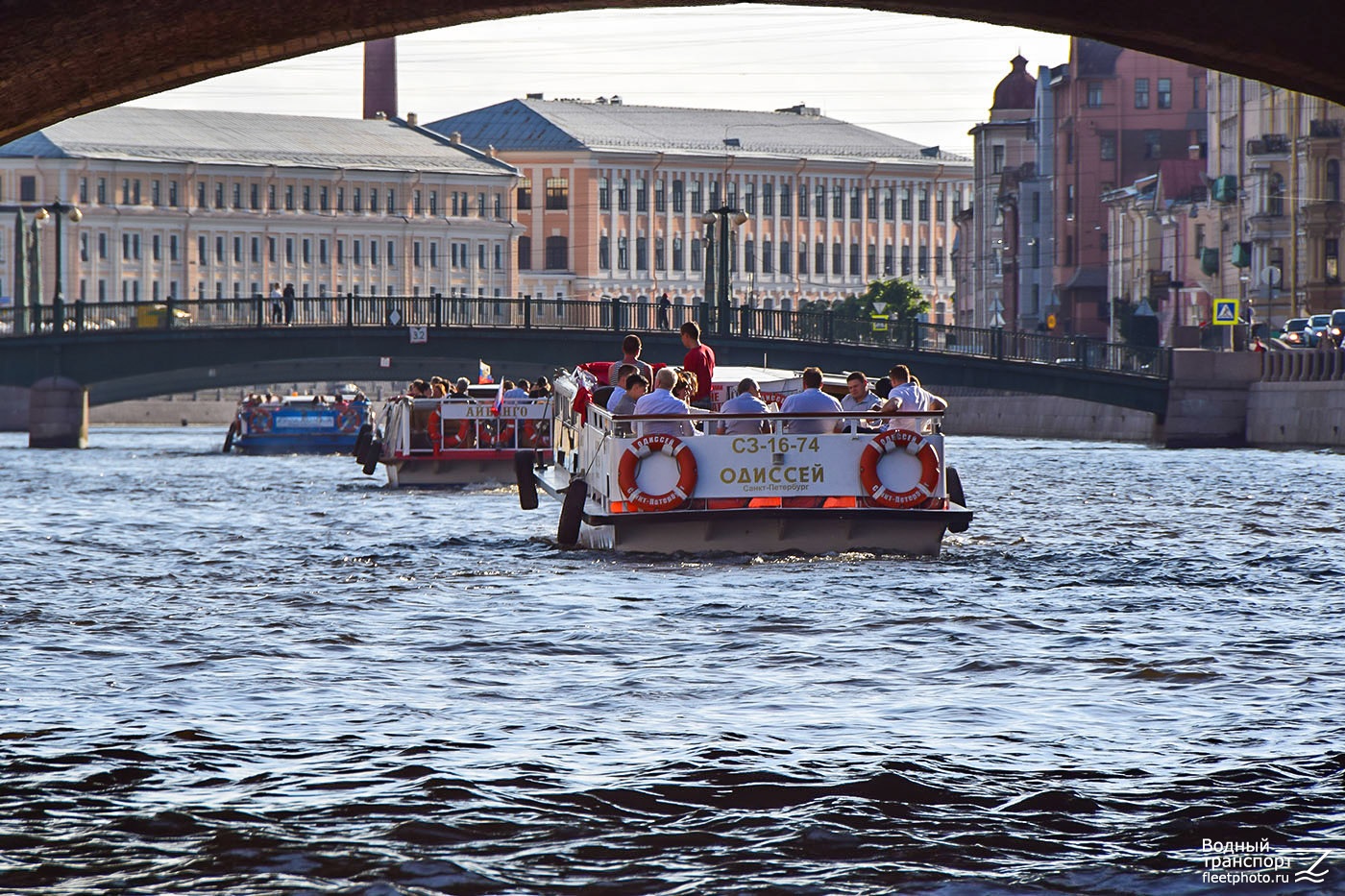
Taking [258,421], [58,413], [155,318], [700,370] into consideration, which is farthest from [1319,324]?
[700,370]

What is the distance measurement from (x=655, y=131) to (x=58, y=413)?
78.8m

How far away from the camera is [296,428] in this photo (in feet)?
226

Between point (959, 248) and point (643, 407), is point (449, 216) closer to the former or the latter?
point (959, 248)

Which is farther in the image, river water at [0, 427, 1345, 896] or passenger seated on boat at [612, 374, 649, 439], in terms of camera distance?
passenger seated on boat at [612, 374, 649, 439]

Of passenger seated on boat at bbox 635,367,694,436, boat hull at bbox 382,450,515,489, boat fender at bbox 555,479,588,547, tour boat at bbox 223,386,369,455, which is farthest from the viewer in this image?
tour boat at bbox 223,386,369,455

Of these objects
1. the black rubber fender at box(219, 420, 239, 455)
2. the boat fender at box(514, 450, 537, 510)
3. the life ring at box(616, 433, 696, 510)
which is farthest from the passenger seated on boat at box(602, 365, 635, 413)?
the black rubber fender at box(219, 420, 239, 455)

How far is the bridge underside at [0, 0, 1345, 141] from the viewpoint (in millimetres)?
A: 9289

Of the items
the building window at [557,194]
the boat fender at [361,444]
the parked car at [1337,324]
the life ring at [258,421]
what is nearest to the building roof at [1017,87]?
the building window at [557,194]

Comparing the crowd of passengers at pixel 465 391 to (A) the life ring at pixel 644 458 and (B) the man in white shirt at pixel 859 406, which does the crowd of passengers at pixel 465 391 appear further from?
(A) the life ring at pixel 644 458

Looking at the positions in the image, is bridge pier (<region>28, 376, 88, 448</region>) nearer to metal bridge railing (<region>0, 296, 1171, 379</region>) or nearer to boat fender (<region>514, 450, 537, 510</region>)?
metal bridge railing (<region>0, 296, 1171, 379</region>)

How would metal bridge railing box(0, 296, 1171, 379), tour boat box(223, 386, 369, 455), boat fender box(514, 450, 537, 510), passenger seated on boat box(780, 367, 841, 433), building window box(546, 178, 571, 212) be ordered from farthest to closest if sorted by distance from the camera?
building window box(546, 178, 571, 212)
tour boat box(223, 386, 369, 455)
metal bridge railing box(0, 296, 1171, 379)
boat fender box(514, 450, 537, 510)
passenger seated on boat box(780, 367, 841, 433)

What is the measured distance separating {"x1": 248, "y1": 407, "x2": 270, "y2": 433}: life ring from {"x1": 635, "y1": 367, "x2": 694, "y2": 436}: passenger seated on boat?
47.6 m

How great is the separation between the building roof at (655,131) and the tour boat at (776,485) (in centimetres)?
11660

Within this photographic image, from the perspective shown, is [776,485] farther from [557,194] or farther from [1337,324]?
[557,194]
